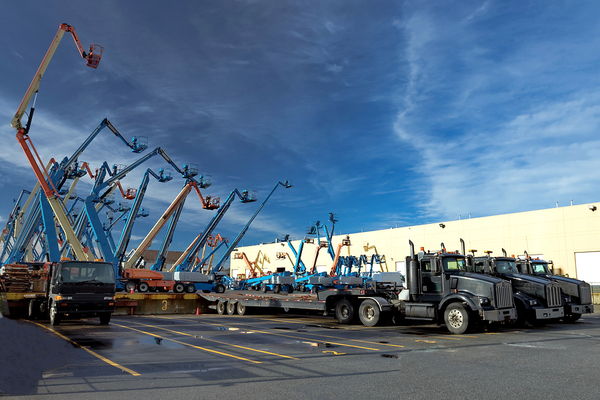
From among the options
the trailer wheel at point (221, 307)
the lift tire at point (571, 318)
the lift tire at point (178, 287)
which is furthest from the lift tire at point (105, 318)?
the lift tire at point (178, 287)

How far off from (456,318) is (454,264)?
2.04 meters

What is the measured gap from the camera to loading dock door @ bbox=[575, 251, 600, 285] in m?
38.1

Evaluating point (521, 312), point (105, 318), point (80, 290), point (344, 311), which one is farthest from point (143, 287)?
point (521, 312)

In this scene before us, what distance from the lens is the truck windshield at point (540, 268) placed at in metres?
19.1

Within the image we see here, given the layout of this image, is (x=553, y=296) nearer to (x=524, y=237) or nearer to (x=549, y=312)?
(x=549, y=312)

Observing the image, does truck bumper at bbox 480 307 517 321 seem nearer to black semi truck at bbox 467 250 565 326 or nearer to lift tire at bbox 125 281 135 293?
black semi truck at bbox 467 250 565 326

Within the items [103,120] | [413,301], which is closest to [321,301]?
[413,301]

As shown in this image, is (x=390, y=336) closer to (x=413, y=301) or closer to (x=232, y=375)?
(x=413, y=301)

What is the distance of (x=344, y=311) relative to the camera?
17062mm

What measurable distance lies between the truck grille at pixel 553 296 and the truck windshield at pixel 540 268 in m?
2.98

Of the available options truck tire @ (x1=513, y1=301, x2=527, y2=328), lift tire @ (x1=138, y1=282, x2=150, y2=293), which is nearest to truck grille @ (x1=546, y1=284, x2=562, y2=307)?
truck tire @ (x1=513, y1=301, x2=527, y2=328)

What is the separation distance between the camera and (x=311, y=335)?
13.4 m

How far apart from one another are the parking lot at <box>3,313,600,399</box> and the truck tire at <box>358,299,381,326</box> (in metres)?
1.71

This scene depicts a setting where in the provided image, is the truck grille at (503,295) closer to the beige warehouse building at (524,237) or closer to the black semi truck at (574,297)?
the black semi truck at (574,297)
